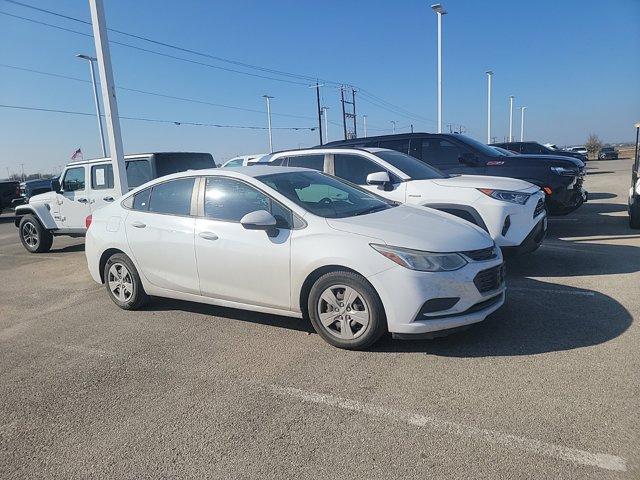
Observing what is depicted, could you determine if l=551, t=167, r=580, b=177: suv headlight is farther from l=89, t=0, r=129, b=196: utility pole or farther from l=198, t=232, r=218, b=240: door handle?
l=89, t=0, r=129, b=196: utility pole

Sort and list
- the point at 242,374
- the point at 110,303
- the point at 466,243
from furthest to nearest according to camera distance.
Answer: the point at 110,303 < the point at 466,243 < the point at 242,374

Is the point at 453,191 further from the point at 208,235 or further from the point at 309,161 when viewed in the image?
the point at 208,235

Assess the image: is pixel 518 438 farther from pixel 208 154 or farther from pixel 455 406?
pixel 208 154

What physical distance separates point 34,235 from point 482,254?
9.78m

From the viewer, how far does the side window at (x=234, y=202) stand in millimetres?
4535

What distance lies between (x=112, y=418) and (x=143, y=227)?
2.43 metres

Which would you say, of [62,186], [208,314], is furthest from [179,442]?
[62,186]

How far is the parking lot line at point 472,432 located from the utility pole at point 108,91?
20.1 ft

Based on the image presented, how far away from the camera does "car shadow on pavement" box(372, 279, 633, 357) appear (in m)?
A: 3.98

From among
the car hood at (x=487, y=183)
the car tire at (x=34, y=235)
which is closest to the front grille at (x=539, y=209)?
the car hood at (x=487, y=183)

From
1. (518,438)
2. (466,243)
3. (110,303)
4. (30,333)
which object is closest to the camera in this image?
(518,438)

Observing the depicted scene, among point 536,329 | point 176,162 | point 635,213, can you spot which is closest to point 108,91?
point 176,162

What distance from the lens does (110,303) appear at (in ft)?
19.9

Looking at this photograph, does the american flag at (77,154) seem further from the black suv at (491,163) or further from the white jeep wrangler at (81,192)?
the black suv at (491,163)
